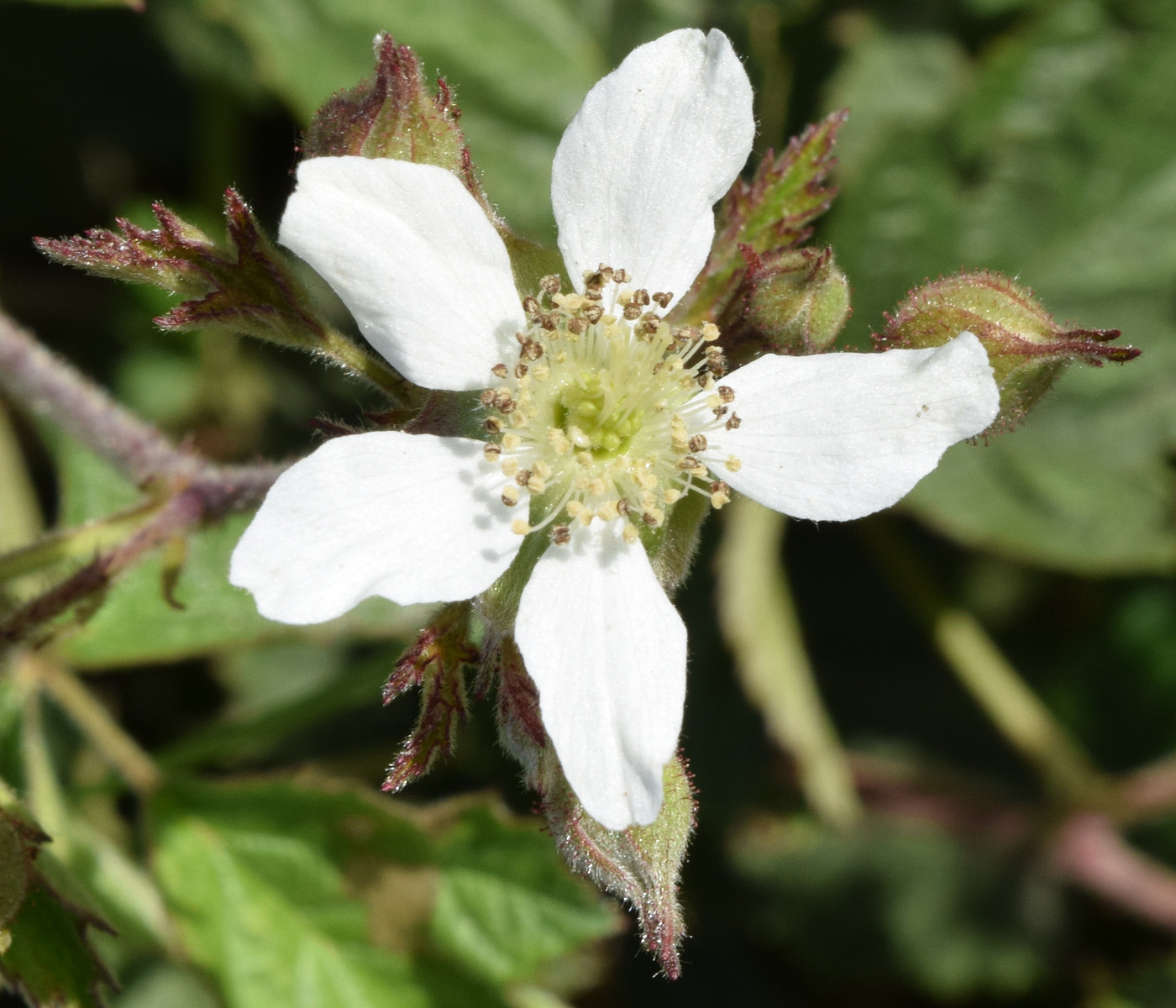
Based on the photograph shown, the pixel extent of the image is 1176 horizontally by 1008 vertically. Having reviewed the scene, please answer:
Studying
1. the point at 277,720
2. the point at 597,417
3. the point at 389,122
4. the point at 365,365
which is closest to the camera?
the point at 389,122

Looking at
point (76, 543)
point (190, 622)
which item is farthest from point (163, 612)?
point (76, 543)

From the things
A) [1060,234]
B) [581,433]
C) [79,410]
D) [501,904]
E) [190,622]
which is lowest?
[501,904]

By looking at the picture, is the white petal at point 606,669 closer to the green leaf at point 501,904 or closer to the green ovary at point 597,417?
the green ovary at point 597,417

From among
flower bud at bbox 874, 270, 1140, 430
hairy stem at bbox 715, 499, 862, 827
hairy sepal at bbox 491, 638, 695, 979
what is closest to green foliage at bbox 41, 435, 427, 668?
hairy stem at bbox 715, 499, 862, 827

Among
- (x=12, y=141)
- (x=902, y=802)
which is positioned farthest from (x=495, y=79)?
(x=902, y=802)

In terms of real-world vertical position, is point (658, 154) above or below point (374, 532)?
above

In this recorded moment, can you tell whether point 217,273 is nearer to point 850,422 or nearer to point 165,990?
point 850,422

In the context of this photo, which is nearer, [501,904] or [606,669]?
[606,669]
